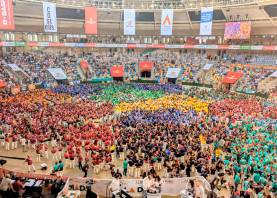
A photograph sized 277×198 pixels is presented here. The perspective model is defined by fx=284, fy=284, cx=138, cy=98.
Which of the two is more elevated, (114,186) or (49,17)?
(49,17)

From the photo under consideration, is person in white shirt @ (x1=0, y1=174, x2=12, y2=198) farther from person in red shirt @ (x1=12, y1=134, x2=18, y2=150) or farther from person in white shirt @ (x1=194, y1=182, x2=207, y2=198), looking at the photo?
person in red shirt @ (x1=12, y1=134, x2=18, y2=150)

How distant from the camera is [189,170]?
54.7ft

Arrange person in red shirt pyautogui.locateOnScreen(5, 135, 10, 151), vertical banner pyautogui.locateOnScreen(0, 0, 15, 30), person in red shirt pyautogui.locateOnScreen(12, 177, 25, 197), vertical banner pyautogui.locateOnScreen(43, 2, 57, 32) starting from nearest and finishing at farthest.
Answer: person in red shirt pyautogui.locateOnScreen(12, 177, 25, 197)
person in red shirt pyautogui.locateOnScreen(5, 135, 10, 151)
vertical banner pyautogui.locateOnScreen(0, 0, 15, 30)
vertical banner pyautogui.locateOnScreen(43, 2, 57, 32)

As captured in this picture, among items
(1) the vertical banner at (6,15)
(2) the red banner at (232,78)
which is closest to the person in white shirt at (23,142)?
(1) the vertical banner at (6,15)

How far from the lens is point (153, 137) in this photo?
21.8 meters

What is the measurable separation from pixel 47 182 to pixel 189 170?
8.10m

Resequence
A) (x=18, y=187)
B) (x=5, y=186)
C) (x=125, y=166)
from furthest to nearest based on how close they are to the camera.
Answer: (x=125, y=166)
(x=18, y=187)
(x=5, y=186)

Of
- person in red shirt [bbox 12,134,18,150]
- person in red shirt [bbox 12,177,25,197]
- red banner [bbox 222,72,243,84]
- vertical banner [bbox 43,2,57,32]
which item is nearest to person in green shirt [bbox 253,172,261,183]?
person in red shirt [bbox 12,177,25,197]

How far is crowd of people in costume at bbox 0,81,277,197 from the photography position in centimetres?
1672

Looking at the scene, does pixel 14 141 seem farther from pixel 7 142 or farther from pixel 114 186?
pixel 114 186

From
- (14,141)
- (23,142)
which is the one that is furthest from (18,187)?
(14,141)

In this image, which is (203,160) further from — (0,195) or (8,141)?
(8,141)

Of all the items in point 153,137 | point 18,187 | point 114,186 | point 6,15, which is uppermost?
point 6,15

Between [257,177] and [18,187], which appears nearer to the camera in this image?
[18,187]
